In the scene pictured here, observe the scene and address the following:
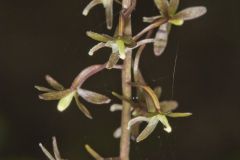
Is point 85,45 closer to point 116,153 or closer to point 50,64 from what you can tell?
point 50,64

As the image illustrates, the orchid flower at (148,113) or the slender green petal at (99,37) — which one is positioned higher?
the slender green petal at (99,37)

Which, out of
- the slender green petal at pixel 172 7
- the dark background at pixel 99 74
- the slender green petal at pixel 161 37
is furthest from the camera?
the dark background at pixel 99 74

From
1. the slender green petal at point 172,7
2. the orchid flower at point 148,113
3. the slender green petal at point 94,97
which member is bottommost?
the orchid flower at point 148,113

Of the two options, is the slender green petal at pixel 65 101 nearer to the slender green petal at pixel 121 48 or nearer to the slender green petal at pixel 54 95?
the slender green petal at pixel 54 95

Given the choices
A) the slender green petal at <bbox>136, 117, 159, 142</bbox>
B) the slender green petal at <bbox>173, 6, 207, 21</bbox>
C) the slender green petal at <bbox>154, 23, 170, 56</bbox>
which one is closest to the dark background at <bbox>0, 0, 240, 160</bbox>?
the slender green petal at <bbox>154, 23, 170, 56</bbox>

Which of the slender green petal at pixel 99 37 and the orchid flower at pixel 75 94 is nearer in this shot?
the slender green petal at pixel 99 37

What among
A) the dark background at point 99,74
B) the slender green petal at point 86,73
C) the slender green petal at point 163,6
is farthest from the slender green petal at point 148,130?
the dark background at point 99,74

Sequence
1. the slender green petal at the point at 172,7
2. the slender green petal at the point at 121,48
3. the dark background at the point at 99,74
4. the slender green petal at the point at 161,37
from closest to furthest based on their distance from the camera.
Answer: the slender green petal at the point at 121,48, the slender green petal at the point at 172,7, the slender green petal at the point at 161,37, the dark background at the point at 99,74

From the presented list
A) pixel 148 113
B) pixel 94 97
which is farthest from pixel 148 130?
pixel 94 97
